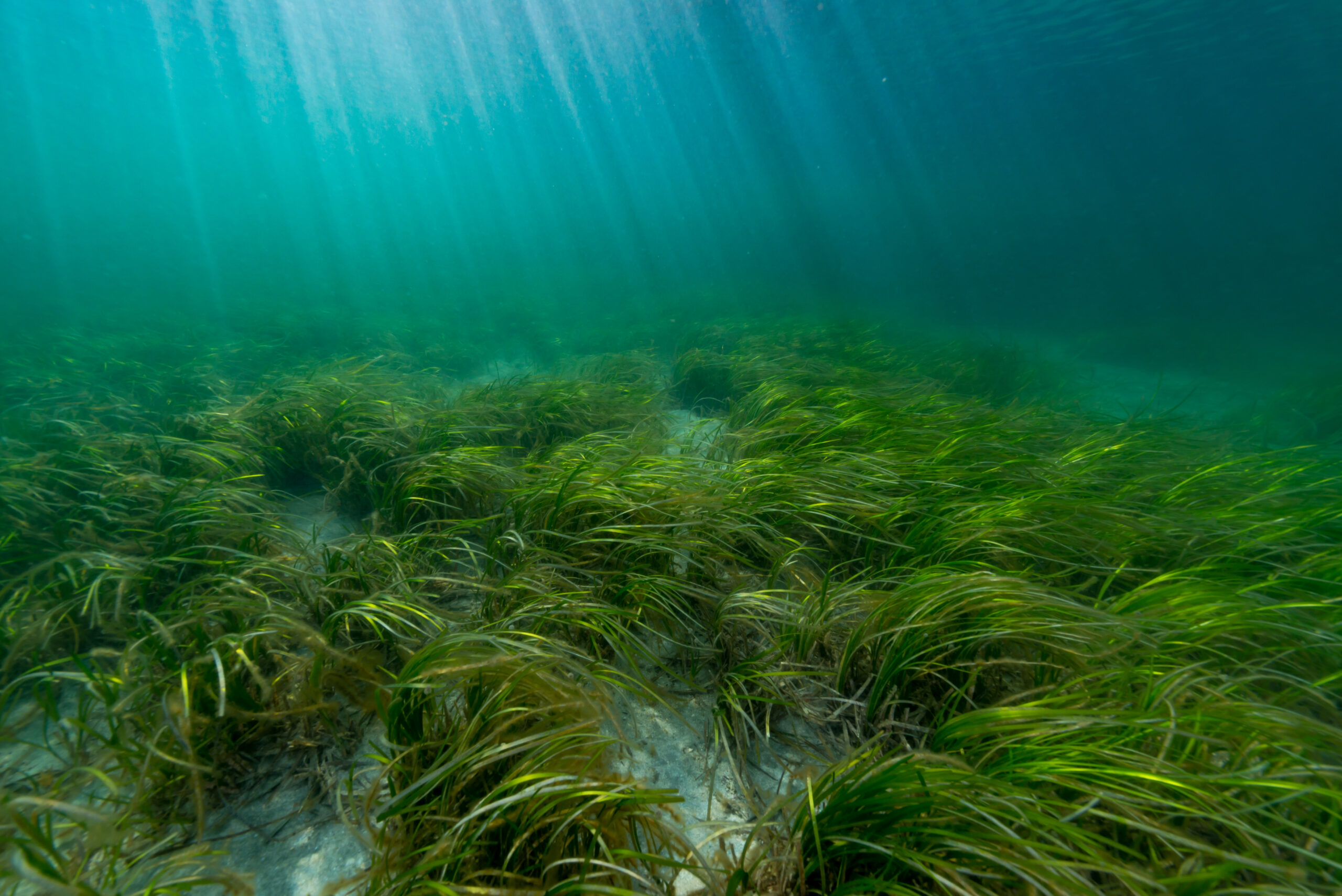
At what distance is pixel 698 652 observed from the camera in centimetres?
164

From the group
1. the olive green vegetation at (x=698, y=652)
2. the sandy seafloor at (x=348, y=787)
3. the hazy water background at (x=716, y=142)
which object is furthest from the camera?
the hazy water background at (x=716, y=142)

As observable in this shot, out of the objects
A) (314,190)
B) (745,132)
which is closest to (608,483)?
(745,132)

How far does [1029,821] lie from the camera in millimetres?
932

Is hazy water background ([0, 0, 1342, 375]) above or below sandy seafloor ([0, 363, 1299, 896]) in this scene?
above

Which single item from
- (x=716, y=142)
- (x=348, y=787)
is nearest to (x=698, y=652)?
(x=348, y=787)

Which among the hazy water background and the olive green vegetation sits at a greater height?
the hazy water background

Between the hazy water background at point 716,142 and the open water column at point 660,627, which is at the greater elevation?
the hazy water background at point 716,142

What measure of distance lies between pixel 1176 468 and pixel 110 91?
94827 mm

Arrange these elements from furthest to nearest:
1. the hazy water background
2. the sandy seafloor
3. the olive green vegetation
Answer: the hazy water background → the sandy seafloor → the olive green vegetation

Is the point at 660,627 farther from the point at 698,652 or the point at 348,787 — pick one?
the point at 348,787

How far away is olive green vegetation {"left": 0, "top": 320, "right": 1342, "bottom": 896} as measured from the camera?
0.95 m

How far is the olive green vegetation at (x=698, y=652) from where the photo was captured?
3.11 ft

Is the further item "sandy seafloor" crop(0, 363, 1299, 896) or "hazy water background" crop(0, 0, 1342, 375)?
"hazy water background" crop(0, 0, 1342, 375)

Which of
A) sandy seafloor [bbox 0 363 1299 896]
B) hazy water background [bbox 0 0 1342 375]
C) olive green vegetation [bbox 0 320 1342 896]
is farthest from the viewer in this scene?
hazy water background [bbox 0 0 1342 375]
